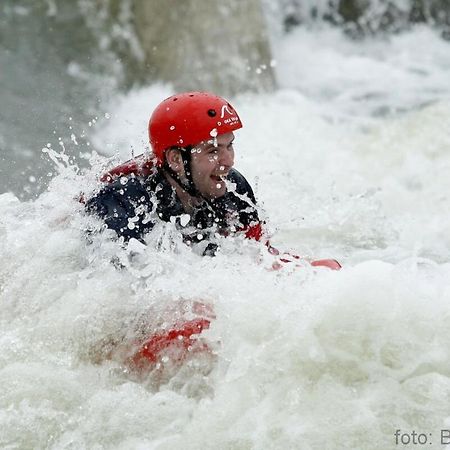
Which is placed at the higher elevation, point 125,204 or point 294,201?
point 125,204

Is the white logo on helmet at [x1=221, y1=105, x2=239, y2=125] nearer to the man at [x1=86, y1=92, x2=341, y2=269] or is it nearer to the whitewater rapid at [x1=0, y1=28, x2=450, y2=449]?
the man at [x1=86, y1=92, x2=341, y2=269]

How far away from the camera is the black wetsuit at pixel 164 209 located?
420cm

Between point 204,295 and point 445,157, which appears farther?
point 445,157

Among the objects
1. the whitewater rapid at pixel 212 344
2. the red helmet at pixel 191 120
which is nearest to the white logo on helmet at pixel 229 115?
the red helmet at pixel 191 120

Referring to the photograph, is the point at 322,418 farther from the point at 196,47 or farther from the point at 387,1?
the point at 387,1

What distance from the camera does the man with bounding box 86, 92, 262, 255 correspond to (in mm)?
4246

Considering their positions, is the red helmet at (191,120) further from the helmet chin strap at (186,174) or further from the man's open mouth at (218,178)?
the man's open mouth at (218,178)

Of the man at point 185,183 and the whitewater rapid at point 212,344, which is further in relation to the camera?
the man at point 185,183

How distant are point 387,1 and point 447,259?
758cm

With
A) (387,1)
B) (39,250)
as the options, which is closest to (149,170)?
(39,250)

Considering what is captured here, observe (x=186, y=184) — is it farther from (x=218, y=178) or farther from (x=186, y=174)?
(x=218, y=178)

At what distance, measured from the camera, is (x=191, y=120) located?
4293mm

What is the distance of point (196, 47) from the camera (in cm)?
976

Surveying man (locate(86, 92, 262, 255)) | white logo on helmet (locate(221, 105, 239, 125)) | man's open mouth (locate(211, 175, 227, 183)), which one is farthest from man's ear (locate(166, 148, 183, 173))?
white logo on helmet (locate(221, 105, 239, 125))
